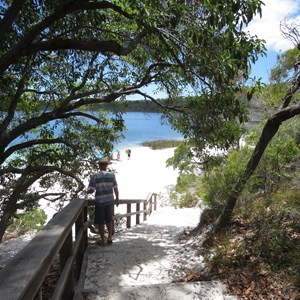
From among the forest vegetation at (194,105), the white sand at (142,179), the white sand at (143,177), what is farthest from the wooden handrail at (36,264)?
the white sand at (143,177)

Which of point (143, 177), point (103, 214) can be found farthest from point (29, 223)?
point (143, 177)

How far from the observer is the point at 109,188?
222 inches

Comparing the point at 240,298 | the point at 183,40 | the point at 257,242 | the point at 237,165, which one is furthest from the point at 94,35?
the point at 240,298

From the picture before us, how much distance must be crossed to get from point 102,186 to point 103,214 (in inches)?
21.1

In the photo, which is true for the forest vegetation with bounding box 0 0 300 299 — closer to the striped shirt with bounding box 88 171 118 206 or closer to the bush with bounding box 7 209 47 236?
the striped shirt with bounding box 88 171 118 206

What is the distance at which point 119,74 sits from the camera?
870 centimetres

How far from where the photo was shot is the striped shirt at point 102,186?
556 cm

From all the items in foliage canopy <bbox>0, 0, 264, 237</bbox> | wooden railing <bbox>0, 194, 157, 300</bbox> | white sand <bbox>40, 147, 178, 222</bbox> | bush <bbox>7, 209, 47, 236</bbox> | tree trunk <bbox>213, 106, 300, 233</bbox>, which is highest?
foliage canopy <bbox>0, 0, 264, 237</bbox>

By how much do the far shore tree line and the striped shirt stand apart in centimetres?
196

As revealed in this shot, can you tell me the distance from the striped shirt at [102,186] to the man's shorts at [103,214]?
118mm

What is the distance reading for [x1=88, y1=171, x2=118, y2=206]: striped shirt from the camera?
18.2 feet

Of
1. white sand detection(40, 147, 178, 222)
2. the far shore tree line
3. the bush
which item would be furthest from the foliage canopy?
white sand detection(40, 147, 178, 222)

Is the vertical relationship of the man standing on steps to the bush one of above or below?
above

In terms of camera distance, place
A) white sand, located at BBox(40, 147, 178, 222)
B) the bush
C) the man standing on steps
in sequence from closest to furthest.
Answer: the man standing on steps
the bush
white sand, located at BBox(40, 147, 178, 222)
